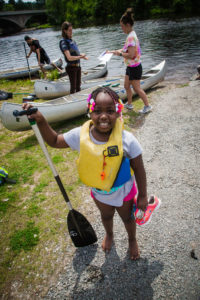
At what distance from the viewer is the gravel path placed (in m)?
2.17

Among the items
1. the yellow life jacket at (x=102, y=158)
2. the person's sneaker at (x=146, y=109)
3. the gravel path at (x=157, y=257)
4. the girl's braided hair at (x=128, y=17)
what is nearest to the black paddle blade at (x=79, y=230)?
the gravel path at (x=157, y=257)

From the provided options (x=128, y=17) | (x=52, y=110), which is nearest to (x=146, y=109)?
(x=128, y=17)

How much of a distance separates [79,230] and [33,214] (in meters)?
1.09

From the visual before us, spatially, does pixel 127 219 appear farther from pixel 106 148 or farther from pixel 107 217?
pixel 106 148

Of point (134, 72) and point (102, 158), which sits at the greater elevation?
point (134, 72)

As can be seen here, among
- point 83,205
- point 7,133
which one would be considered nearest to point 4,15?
point 7,133

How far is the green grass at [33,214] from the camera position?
2537 mm

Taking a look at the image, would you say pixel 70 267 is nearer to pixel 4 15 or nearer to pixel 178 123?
pixel 178 123

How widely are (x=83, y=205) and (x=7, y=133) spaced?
411cm

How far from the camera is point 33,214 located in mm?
3283

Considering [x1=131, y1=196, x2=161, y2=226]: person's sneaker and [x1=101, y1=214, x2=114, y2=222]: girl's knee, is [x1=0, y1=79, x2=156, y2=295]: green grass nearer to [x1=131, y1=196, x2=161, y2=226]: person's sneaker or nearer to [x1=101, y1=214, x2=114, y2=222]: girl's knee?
[x1=101, y1=214, x2=114, y2=222]: girl's knee

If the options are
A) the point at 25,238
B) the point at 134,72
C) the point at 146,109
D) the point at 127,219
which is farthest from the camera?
the point at 146,109

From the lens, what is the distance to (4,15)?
185ft

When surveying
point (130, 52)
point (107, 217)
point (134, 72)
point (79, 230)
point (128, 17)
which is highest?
point (128, 17)
